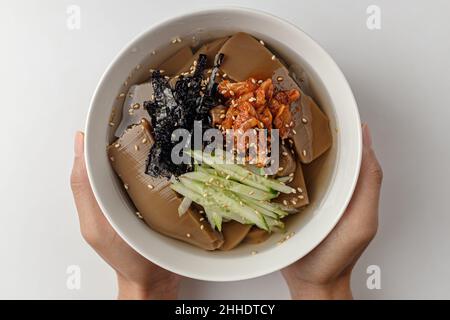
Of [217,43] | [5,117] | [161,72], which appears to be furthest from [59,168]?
[217,43]

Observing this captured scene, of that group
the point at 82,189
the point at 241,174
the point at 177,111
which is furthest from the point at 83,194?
the point at 241,174

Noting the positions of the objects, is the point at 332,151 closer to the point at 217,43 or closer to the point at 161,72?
the point at 217,43

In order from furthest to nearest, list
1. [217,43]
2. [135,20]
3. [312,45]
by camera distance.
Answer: [135,20] < [217,43] < [312,45]

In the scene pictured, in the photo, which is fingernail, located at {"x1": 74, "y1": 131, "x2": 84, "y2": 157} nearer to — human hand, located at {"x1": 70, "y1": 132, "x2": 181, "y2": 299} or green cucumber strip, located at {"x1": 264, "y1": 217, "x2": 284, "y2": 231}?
human hand, located at {"x1": 70, "y1": 132, "x2": 181, "y2": 299}

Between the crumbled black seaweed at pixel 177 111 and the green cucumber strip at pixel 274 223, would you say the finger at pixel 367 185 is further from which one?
the crumbled black seaweed at pixel 177 111

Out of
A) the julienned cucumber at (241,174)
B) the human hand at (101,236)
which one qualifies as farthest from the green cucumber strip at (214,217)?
the human hand at (101,236)
